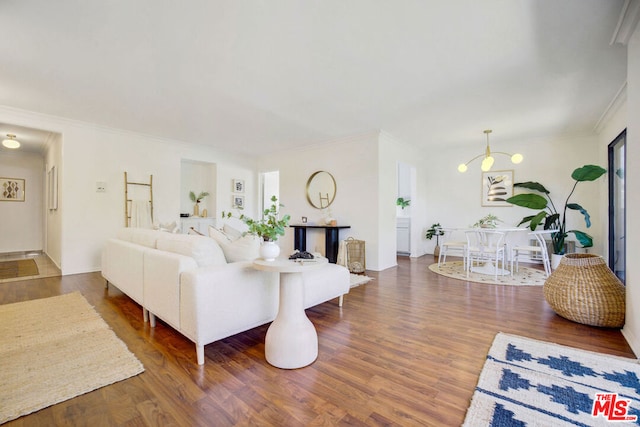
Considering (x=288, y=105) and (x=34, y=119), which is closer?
(x=288, y=105)

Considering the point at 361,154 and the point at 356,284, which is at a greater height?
the point at 361,154

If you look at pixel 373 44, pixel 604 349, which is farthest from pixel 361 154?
pixel 604 349

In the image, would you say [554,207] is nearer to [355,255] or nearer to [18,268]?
[355,255]

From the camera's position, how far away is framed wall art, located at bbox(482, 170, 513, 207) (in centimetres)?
585

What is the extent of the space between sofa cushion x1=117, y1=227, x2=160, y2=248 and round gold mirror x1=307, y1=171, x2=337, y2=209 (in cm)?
331

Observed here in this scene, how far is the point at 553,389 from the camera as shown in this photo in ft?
5.12

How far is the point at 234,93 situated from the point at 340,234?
10.3ft

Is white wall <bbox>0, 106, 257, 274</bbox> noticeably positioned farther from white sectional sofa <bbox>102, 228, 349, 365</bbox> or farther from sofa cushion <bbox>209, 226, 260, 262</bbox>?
sofa cushion <bbox>209, 226, 260, 262</bbox>

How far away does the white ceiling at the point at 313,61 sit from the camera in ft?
6.67

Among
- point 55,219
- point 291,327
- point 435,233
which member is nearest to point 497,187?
point 435,233

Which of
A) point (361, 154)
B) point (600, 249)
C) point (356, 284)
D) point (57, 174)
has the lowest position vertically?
point (356, 284)

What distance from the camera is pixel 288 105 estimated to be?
3.79 m

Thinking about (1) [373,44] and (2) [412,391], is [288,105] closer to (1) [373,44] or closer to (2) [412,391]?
(1) [373,44]

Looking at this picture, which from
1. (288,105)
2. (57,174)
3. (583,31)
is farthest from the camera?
(57,174)
